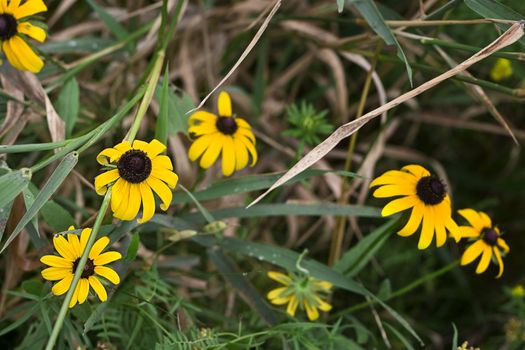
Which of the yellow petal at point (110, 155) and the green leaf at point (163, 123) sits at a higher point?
the yellow petal at point (110, 155)

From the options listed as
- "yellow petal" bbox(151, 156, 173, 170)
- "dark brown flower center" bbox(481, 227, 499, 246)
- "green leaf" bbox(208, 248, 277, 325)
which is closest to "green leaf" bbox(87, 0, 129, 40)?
"green leaf" bbox(208, 248, 277, 325)

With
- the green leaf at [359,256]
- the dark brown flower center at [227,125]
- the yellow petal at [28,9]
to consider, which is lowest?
the green leaf at [359,256]

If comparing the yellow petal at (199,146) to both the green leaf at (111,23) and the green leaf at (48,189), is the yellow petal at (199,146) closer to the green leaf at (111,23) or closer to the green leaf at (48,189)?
the green leaf at (48,189)

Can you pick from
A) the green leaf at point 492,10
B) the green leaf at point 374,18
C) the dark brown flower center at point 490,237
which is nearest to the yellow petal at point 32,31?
the green leaf at point 374,18

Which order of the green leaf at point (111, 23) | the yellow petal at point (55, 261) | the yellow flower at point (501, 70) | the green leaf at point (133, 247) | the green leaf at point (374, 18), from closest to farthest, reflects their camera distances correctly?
1. the yellow petal at point (55, 261)
2. the green leaf at point (133, 247)
3. the green leaf at point (374, 18)
4. the green leaf at point (111, 23)
5. the yellow flower at point (501, 70)

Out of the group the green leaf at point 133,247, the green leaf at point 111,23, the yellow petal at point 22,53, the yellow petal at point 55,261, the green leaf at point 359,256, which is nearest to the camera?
the yellow petal at point 55,261

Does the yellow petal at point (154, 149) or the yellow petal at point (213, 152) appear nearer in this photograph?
the yellow petal at point (154, 149)
